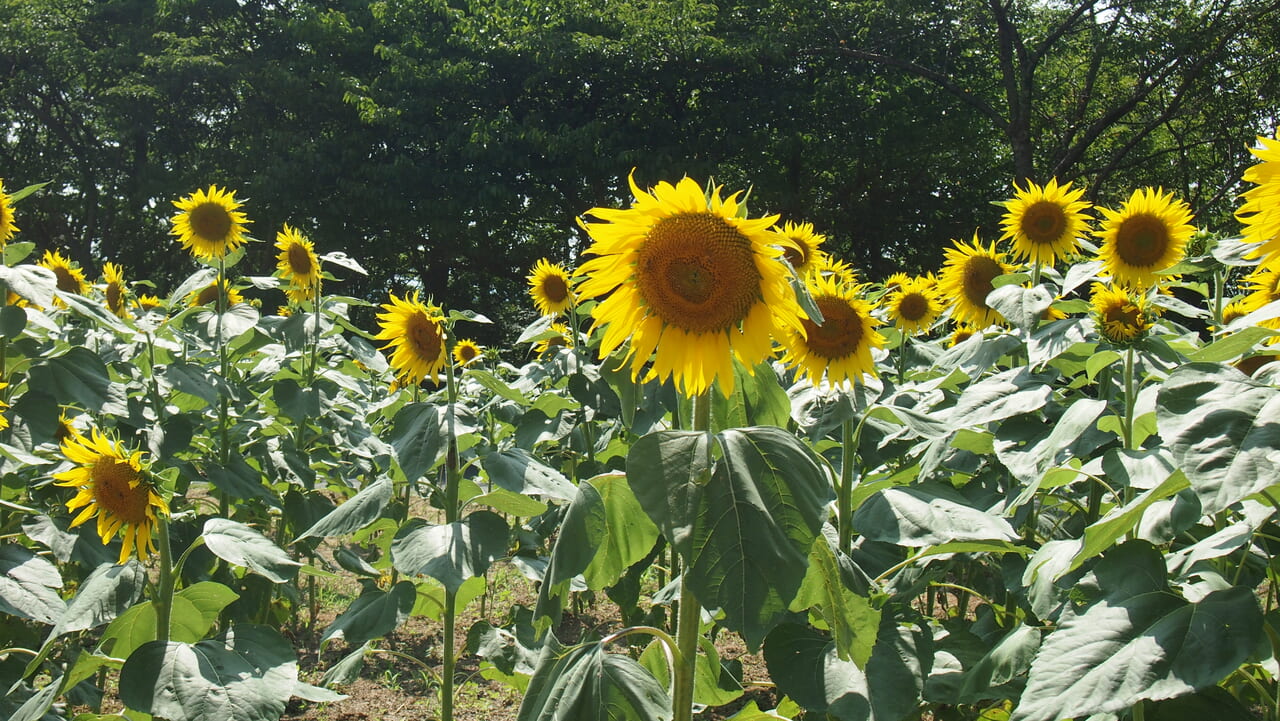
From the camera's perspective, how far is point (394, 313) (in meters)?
3.55

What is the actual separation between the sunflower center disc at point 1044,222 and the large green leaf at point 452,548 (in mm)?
2494

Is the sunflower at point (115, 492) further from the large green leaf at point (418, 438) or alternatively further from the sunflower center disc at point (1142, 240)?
the sunflower center disc at point (1142, 240)

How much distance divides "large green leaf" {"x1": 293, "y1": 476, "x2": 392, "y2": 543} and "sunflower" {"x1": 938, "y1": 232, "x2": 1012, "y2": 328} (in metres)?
2.49

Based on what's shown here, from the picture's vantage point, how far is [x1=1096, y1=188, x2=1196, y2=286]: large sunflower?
323cm

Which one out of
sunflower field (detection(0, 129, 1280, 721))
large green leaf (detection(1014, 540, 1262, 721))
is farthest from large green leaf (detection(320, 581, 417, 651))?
large green leaf (detection(1014, 540, 1262, 721))

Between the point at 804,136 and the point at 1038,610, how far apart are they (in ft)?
57.5

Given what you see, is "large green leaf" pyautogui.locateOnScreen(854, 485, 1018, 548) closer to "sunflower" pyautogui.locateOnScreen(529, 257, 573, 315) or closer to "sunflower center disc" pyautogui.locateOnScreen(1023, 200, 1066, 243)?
"sunflower center disc" pyautogui.locateOnScreen(1023, 200, 1066, 243)

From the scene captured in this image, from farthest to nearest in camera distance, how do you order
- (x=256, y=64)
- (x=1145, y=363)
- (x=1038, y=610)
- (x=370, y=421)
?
(x=256, y=64)
(x=370, y=421)
(x=1145, y=363)
(x=1038, y=610)

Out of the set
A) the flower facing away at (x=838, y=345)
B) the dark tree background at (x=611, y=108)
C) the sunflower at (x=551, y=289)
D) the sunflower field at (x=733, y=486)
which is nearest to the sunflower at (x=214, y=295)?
the sunflower field at (x=733, y=486)

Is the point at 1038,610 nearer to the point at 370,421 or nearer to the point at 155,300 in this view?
the point at 370,421

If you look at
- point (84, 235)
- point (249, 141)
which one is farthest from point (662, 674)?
point (84, 235)

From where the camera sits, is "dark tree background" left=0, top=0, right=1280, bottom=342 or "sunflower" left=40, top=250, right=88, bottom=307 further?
"dark tree background" left=0, top=0, right=1280, bottom=342

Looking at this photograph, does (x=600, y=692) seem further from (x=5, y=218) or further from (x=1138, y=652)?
(x=5, y=218)

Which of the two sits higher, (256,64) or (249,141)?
(256,64)
